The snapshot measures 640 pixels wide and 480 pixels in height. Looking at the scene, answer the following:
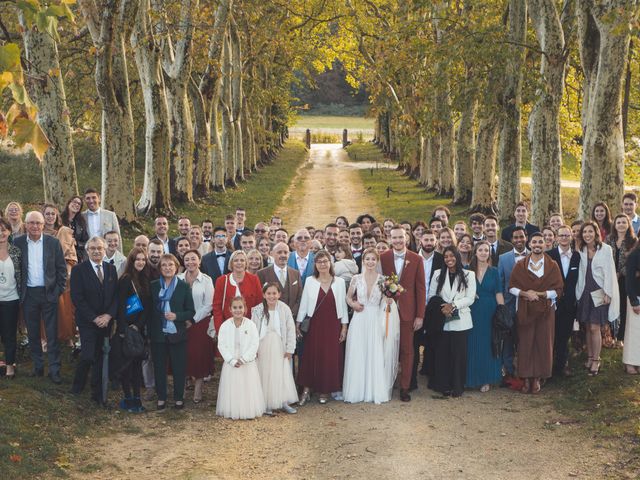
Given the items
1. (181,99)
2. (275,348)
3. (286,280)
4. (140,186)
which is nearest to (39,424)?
(275,348)

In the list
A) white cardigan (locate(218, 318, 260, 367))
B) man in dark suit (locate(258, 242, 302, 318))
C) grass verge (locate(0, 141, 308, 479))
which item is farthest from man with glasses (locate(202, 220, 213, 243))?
white cardigan (locate(218, 318, 260, 367))

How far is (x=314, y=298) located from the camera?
35.4 feet

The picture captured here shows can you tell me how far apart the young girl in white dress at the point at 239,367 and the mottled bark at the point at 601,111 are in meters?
8.94

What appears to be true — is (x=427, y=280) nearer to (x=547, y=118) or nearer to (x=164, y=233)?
(x=164, y=233)

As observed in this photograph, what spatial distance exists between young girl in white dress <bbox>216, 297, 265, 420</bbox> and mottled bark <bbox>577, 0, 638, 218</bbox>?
894 cm

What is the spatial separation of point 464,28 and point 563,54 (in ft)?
8.04

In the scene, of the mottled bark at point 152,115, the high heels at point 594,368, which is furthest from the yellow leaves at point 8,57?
the mottled bark at point 152,115

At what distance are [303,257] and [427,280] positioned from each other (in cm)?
177

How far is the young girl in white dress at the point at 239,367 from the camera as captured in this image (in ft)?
33.0

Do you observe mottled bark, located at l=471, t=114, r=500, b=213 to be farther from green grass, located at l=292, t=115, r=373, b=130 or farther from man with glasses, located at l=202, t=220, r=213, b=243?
green grass, located at l=292, t=115, r=373, b=130

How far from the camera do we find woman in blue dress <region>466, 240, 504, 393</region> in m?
11.2


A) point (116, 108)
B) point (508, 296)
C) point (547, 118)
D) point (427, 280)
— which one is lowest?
point (508, 296)

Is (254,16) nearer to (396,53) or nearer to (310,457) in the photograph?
(396,53)

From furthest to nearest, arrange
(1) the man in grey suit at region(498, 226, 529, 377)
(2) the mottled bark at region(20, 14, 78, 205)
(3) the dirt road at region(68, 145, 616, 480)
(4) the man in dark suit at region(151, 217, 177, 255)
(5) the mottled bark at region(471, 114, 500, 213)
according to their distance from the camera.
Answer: (5) the mottled bark at region(471, 114, 500, 213) → (2) the mottled bark at region(20, 14, 78, 205) → (4) the man in dark suit at region(151, 217, 177, 255) → (1) the man in grey suit at region(498, 226, 529, 377) → (3) the dirt road at region(68, 145, 616, 480)
